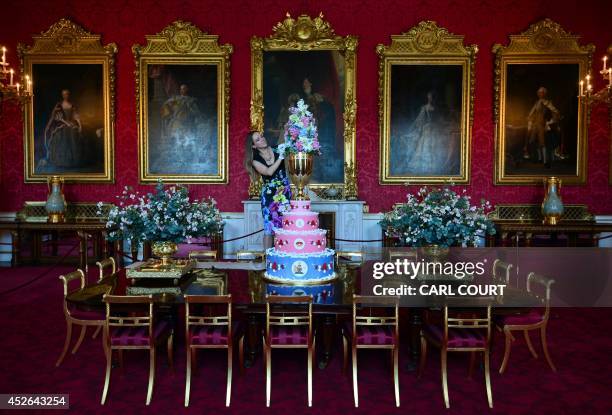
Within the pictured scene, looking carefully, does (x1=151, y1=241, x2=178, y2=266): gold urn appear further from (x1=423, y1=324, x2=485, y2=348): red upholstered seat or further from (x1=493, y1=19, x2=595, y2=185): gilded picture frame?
(x1=493, y1=19, x2=595, y2=185): gilded picture frame

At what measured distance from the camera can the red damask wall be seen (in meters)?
10.5

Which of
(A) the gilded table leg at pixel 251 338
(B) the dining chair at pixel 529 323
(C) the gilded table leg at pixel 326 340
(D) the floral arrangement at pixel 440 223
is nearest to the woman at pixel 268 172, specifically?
(D) the floral arrangement at pixel 440 223

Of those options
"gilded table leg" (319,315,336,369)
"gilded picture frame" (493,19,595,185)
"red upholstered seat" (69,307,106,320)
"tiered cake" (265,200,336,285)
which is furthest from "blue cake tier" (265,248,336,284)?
"gilded picture frame" (493,19,595,185)

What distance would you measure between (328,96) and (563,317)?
6040 mm

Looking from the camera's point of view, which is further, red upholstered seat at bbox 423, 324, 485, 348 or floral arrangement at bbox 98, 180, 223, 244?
floral arrangement at bbox 98, 180, 223, 244

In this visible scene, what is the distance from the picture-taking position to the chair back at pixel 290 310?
13.8 ft

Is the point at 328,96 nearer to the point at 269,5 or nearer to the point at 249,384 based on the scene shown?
the point at 269,5

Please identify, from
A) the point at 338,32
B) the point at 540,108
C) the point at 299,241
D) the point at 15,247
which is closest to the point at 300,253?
the point at 299,241

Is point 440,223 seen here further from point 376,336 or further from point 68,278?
point 68,278

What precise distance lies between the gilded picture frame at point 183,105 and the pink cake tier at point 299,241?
18.7 ft

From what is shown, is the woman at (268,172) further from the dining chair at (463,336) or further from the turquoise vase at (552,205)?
the turquoise vase at (552,205)

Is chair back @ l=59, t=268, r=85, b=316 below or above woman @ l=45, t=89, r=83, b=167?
below

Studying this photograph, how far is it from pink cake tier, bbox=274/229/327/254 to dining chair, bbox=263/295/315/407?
2.65 feet

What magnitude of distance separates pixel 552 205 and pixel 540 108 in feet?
6.72
